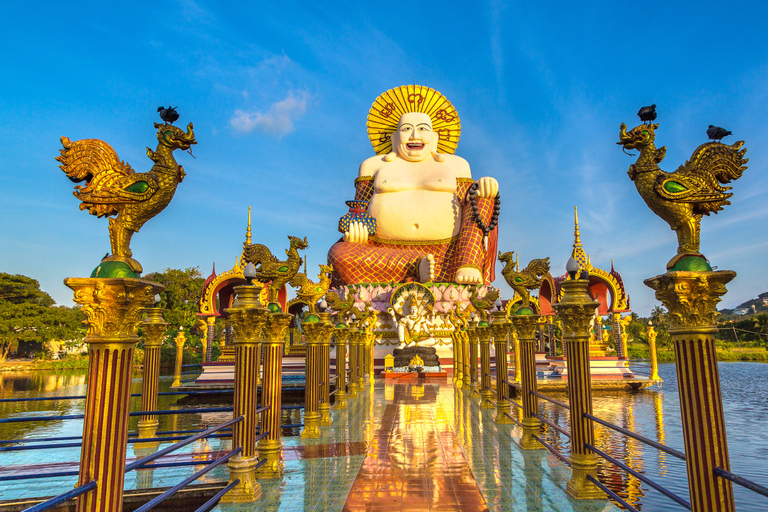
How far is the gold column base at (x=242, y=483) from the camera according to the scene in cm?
493

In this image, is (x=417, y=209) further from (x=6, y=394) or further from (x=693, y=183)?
(x=693, y=183)

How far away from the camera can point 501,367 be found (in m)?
9.29

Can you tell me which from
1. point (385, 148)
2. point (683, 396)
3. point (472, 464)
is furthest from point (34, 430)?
point (385, 148)

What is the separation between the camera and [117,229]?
144 inches

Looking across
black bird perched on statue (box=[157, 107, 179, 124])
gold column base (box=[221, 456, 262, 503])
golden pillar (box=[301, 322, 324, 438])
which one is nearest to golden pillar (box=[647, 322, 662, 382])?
golden pillar (box=[301, 322, 324, 438])

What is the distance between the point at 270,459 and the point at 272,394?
2.41 feet

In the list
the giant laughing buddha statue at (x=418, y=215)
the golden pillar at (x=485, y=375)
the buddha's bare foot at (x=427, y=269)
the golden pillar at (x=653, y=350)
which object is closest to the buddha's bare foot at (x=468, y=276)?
the giant laughing buddha statue at (x=418, y=215)

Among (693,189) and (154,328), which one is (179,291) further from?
(693,189)

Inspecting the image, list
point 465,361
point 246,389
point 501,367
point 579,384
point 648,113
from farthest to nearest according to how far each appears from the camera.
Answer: point 465,361 → point 501,367 → point 246,389 → point 579,384 → point 648,113

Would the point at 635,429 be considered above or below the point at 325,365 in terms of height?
below

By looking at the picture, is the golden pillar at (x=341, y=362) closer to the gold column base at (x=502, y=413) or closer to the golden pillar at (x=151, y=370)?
the gold column base at (x=502, y=413)

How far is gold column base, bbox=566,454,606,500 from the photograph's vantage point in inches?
190

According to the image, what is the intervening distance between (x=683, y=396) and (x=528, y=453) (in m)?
3.78

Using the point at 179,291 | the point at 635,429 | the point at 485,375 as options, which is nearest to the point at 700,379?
the point at 485,375
